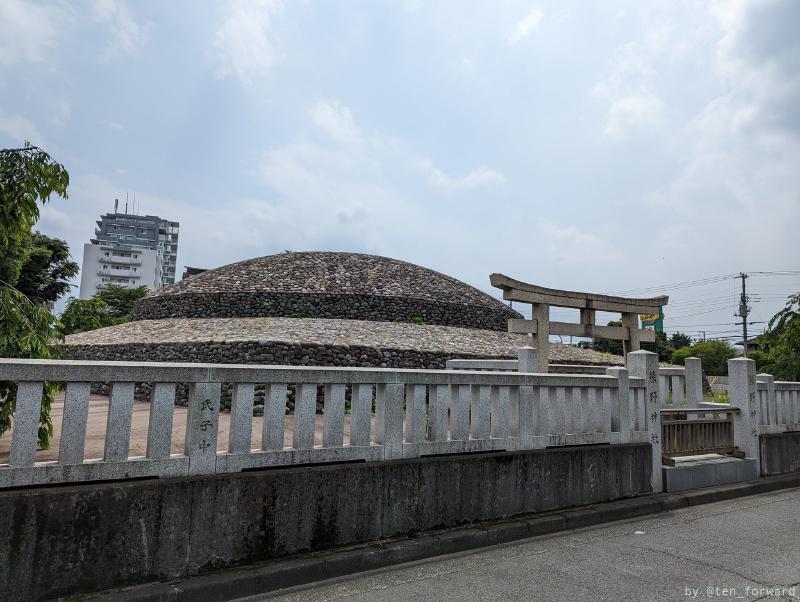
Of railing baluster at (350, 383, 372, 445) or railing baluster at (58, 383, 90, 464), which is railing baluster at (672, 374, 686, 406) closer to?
railing baluster at (350, 383, 372, 445)

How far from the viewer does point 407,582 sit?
411cm

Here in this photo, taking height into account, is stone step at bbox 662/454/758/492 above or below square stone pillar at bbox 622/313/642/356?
below

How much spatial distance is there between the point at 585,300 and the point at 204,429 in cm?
963

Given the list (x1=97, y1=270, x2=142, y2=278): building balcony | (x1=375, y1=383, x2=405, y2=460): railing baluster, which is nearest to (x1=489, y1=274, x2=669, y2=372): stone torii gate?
(x1=375, y1=383, x2=405, y2=460): railing baluster

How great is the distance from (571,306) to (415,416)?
7.55 m

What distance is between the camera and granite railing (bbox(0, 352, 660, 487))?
3.53 m

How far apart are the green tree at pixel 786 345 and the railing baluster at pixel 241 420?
16.8 meters

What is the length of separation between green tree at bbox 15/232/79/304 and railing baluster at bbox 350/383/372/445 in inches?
1029

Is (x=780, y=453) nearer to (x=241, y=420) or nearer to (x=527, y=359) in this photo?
(x=527, y=359)

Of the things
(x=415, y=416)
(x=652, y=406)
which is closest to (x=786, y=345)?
(x=652, y=406)

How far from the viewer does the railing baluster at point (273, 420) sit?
14.2 ft

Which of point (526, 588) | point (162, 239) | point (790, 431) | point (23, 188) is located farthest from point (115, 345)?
point (162, 239)

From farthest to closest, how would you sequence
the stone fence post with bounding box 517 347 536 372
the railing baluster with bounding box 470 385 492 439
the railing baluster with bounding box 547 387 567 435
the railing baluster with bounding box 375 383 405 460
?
the stone fence post with bounding box 517 347 536 372 < the railing baluster with bounding box 547 387 567 435 < the railing baluster with bounding box 470 385 492 439 < the railing baluster with bounding box 375 383 405 460

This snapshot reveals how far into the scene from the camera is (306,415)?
446cm
